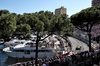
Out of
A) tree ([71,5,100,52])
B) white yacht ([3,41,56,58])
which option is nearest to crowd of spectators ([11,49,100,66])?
tree ([71,5,100,52])

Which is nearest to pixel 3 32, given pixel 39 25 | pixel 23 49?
pixel 39 25

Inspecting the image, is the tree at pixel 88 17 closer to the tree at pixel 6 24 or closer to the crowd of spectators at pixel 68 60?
the crowd of spectators at pixel 68 60

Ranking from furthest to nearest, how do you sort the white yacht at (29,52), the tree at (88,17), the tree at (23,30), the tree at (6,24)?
the white yacht at (29,52), the tree at (88,17), the tree at (23,30), the tree at (6,24)

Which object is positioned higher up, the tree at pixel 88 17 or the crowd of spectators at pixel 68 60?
the tree at pixel 88 17

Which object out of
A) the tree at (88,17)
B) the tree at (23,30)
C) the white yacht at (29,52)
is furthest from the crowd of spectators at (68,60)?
the white yacht at (29,52)

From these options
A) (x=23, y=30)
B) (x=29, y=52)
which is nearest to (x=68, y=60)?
(x=23, y=30)

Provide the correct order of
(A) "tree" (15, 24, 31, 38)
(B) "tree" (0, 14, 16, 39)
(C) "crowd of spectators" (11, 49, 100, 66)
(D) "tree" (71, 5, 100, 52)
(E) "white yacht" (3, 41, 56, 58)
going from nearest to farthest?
(B) "tree" (0, 14, 16, 39)
(A) "tree" (15, 24, 31, 38)
(C) "crowd of spectators" (11, 49, 100, 66)
(D) "tree" (71, 5, 100, 52)
(E) "white yacht" (3, 41, 56, 58)

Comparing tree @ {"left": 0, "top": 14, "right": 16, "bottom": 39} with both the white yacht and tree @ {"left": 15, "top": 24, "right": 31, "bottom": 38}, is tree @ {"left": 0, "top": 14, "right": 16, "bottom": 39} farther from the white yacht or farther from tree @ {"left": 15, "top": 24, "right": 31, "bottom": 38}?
the white yacht

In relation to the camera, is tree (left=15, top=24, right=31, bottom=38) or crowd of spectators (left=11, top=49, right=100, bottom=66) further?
crowd of spectators (left=11, top=49, right=100, bottom=66)

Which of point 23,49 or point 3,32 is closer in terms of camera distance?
point 3,32

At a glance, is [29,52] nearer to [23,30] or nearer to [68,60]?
[68,60]

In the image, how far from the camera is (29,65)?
33.6ft

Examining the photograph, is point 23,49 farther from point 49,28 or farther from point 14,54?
point 49,28

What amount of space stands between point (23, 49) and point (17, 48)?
103cm
